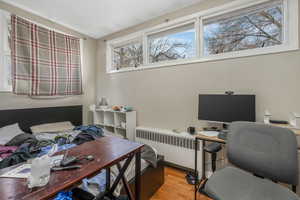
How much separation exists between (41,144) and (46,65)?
5.59 feet

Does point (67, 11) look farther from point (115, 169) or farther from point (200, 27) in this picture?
point (115, 169)

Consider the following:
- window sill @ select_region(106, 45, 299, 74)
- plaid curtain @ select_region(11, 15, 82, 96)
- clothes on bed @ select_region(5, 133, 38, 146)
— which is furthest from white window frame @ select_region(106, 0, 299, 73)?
clothes on bed @ select_region(5, 133, 38, 146)

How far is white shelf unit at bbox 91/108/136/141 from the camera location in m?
2.84

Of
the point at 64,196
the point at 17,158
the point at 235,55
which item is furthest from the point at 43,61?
the point at 235,55

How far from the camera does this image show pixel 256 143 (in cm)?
124

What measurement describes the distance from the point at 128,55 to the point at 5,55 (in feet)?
6.94

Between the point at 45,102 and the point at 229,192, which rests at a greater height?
the point at 45,102

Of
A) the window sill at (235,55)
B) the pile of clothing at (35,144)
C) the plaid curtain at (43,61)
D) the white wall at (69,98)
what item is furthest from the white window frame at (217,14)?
the pile of clothing at (35,144)

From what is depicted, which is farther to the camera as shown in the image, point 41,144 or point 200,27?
point 200,27

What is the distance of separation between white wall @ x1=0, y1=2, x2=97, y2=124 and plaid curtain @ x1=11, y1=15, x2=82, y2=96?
157 millimetres

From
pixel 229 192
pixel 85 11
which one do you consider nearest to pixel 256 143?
pixel 229 192

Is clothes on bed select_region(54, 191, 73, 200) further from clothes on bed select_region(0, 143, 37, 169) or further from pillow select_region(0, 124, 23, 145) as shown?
pillow select_region(0, 124, 23, 145)

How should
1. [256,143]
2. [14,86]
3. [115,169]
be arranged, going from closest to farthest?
[256,143] → [115,169] → [14,86]

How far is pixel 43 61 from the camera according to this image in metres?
2.71
